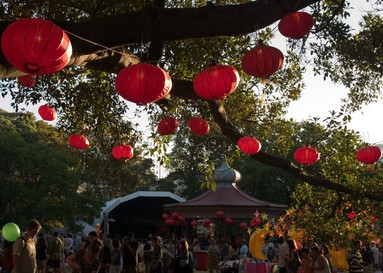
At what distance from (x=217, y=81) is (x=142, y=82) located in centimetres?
117

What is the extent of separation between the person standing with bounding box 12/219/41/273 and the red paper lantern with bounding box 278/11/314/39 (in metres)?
4.50

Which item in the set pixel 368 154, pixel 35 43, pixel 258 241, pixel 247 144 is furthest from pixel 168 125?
pixel 258 241

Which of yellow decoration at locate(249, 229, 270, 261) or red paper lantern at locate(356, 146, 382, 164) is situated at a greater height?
red paper lantern at locate(356, 146, 382, 164)

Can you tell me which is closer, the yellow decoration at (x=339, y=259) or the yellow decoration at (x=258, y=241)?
the yellow decoration at (x=339, y=259)

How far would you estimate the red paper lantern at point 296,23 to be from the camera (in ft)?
19.8

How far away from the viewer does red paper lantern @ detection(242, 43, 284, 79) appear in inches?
230

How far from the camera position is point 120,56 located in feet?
21.2

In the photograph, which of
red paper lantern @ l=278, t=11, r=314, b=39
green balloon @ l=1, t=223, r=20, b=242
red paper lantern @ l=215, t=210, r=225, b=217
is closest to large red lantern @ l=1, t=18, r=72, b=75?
red paper lantern @ l=278, t=11, r=314, b=39

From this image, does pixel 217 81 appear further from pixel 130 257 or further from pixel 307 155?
pixel 130 257

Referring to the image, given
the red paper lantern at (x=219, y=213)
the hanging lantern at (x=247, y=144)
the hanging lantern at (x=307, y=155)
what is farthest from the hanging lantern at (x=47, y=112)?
the red paper lantern at (x=219, y=213)

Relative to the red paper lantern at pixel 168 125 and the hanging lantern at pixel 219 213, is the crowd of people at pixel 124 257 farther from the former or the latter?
the hanging lantern at pixel 219 213

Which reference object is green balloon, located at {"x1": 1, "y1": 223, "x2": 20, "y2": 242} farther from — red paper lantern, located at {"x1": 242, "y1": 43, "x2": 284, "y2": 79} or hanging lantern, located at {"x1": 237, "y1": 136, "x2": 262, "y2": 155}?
red paper lantern, located at {"x1": 242, "y1": 43, "x2": 284, "y2": 79}

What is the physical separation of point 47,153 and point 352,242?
1898cm

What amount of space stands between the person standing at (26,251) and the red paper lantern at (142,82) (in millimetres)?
3418
